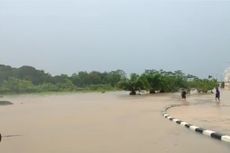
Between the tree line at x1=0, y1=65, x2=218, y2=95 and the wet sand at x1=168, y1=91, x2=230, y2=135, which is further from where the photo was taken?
the tree line at x1=0, y1=65, x2=218, y2=95

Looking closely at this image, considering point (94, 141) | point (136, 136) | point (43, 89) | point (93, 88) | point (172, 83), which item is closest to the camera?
point (94, 141)

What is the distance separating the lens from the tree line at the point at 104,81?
5750 centimetres

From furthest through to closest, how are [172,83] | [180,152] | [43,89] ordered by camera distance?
[43,89], [172,83], [180,152]

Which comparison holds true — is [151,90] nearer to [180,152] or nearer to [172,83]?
[172,83]

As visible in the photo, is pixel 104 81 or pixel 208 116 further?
pixel 104 81

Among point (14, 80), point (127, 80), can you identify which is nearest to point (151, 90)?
point (127, 80)

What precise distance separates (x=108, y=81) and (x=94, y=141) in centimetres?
8533

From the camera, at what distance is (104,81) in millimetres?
96438

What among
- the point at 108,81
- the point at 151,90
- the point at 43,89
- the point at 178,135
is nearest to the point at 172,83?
the point at 151,90

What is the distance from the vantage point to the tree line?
57.5 metres

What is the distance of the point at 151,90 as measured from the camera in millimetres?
58938

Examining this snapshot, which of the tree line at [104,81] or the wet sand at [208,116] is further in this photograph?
the tree line at [104,81]

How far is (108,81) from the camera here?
95438mm

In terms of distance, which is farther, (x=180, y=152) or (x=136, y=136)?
(x=136, y=136)
